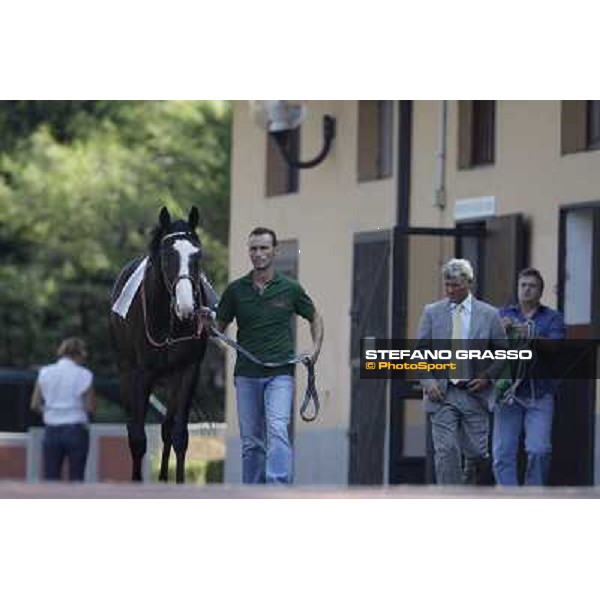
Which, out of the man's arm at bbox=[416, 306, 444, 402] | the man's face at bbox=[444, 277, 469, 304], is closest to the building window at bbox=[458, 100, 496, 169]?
the man's arm at bbox=[416, 306, 444, 402]

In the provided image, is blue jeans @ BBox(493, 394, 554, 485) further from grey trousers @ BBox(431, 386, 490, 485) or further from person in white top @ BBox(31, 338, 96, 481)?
person in white top @ BBox(31, 338, 96, 481)

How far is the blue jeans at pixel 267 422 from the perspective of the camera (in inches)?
733

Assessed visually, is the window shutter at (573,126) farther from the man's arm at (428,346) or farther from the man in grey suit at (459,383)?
the man's arm at (428,346)

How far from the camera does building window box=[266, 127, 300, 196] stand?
25828 millimetres

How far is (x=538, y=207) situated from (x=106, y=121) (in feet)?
74.1

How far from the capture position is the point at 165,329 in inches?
774

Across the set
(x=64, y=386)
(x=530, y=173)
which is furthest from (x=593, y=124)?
(x=64, y=386)

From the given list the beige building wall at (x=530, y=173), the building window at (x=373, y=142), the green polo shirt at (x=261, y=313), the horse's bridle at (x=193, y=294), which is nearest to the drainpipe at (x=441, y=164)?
the beige building wall at (x=530, y=173)

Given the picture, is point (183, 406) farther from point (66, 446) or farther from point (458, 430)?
point (66, 446)

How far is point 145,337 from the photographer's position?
19.9m

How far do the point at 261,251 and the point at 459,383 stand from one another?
159cm
